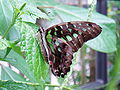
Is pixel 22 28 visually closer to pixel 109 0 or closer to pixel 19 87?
pixel 19 87

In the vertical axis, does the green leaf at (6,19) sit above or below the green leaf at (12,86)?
above

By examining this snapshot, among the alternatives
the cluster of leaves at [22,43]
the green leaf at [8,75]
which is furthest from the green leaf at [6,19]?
the green leaf at [8,75]

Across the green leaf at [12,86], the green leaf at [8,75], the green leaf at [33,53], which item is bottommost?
the green leaf at [8,75]

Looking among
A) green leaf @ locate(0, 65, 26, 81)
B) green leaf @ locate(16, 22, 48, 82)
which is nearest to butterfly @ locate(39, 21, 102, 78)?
green leaf @ locate(16, 22, 48, 82)

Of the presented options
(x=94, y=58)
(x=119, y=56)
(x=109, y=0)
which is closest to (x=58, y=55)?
(x=119, y=56)

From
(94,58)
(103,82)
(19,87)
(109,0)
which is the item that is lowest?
(103,82)

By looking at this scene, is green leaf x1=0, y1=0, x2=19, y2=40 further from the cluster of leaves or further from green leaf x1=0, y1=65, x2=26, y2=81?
green leaf x1=0, y1=65, x2=26, y2=81

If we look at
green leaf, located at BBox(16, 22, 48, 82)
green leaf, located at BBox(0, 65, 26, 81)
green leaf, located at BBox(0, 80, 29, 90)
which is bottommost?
green leaf, located at BBox(0, 65, 26, 81)

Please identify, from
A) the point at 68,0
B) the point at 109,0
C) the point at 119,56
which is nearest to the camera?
the point at 119,56

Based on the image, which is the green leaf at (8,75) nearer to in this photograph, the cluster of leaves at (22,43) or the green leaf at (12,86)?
the cluster of leaves at (22,43)
